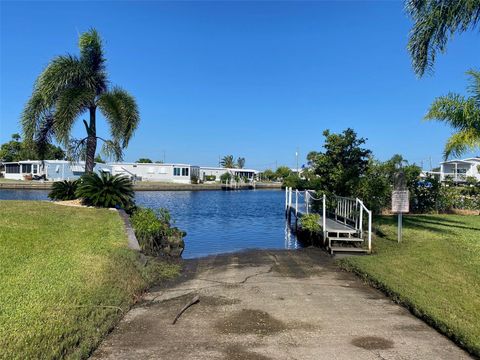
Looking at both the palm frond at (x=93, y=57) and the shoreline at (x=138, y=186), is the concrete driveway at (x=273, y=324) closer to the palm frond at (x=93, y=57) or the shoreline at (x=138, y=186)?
the palm frond at (x=93, y=57)

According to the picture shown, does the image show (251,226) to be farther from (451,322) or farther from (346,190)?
(451,322)

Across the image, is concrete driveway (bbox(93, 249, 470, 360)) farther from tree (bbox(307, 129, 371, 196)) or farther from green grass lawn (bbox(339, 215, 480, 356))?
tree (bbox(307, 129, 371, 196))

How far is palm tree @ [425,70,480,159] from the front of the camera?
11.4 m

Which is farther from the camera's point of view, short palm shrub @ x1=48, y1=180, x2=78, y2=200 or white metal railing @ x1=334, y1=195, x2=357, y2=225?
short palm shrub @ x1=48, y1=180, x2=78, y2=200

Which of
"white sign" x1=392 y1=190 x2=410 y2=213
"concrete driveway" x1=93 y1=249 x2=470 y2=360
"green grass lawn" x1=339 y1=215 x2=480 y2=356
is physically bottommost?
"concrete driveway" x1=93 y1=249 x2=470 y2=360

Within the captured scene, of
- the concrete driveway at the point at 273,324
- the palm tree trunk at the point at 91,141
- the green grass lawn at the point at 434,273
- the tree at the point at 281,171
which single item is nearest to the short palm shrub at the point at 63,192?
the palm tree trunk at the point at 91,141

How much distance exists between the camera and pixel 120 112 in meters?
16.8

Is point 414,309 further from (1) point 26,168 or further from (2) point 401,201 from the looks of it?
(1) point 26,168

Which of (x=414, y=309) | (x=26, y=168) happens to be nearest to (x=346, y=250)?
(x=414, y=309)

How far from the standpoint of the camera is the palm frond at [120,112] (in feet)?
54.6

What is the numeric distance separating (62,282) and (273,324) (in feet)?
9.87

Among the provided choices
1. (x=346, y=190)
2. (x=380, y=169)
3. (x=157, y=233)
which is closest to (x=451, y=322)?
(x=157, y=233)

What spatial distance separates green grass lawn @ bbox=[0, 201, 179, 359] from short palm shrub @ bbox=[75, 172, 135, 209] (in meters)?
3.82

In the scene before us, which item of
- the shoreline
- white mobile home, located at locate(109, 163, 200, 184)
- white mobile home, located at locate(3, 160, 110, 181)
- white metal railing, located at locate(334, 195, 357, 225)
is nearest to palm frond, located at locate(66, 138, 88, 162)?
white metal railing, located at locate(334, 195, 357, 225)
